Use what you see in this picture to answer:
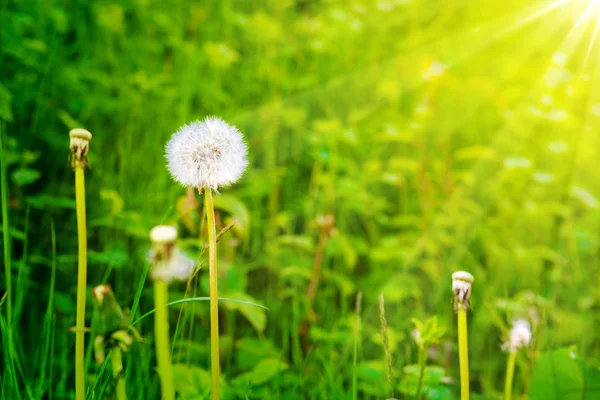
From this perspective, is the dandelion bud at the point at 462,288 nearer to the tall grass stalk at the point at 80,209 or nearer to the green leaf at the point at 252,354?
the tall grass stalk at the point at 80,209

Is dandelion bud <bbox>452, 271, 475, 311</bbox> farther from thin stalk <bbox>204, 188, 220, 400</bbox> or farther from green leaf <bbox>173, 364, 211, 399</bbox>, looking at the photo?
green leaf <bbox>173, 364, 211, 399</bbox>

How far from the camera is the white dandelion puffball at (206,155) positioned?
703 mm

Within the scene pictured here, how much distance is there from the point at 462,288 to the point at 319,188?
1662 millimetres

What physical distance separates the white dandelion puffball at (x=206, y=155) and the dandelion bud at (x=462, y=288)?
0.37 m

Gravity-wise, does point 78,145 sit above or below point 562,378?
above

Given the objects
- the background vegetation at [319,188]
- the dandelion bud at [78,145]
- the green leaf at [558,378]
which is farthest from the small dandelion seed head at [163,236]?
the green leaf at [558,378]

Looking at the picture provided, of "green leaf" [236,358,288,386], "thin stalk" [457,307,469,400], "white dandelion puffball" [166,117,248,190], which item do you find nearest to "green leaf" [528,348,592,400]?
Answer: "thin stalk" [457,307,469,400]

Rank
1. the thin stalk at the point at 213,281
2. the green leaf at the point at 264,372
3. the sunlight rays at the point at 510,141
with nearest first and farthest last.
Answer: the thin stalk at the point at 213,281, the green leaf at the point at 264,372, the sunlight rays at the point at 510,141

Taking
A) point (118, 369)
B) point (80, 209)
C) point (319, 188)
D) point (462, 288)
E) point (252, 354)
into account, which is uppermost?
point (319, 188)

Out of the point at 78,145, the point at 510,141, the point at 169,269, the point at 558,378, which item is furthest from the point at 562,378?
the point at 510,141

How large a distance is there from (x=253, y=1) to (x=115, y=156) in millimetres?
1786

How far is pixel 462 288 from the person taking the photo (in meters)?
0.67

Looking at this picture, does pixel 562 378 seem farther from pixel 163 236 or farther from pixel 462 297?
pixel 163 236

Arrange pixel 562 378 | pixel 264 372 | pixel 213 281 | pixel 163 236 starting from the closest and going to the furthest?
1. pixel 163 236
2. pixel 213 281
3. pixel 562 378
4. pixel 264 372
